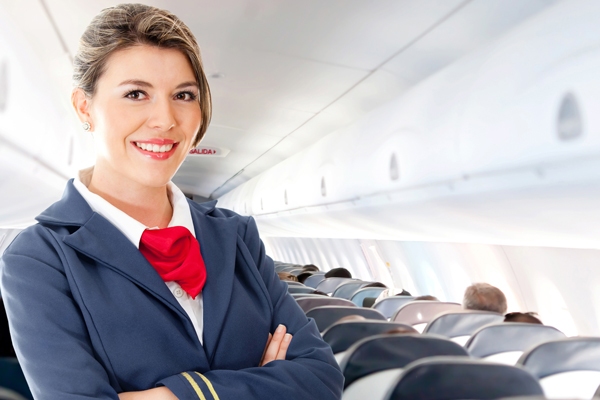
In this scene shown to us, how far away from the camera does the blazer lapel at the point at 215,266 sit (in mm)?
1396

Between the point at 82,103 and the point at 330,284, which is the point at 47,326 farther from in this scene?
the point at 330,284

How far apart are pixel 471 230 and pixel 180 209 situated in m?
4.70

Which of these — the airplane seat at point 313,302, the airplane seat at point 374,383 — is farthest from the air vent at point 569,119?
the airplane seat at point 313,302

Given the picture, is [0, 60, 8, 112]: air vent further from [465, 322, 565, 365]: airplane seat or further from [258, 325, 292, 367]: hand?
[465, 322, 565, 365]: airplane seat

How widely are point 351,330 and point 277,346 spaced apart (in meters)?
2.26

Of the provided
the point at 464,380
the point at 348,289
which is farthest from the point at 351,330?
the point at 348,289

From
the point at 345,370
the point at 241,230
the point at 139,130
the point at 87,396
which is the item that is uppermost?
the point at 139,130

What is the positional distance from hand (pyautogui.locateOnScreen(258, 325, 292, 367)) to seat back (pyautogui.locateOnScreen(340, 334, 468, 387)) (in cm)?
144

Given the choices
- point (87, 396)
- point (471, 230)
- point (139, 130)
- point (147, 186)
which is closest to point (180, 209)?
point (147, 186)

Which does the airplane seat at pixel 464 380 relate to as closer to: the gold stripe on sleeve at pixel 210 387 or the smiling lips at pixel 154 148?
the gold stripe on sleeve at pixel 210 387

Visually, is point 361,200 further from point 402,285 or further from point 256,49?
point 402,285

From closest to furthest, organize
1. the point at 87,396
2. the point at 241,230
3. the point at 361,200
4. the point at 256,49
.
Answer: the point at 87,396
the point at 241,230
the point at 256,49
the point at 361,200

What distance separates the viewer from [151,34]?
1440 mm

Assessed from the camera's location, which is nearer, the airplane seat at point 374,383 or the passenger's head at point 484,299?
the airplane seat at point 374,383
